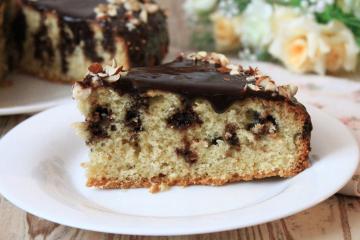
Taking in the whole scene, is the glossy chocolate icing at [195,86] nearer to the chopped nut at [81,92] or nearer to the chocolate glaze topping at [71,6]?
the chopped nut at [81,92]

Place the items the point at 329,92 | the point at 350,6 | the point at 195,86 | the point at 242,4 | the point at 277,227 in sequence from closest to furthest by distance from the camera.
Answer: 1. the point at 277,227
2. the point at 195,86
3. the point at 329,92
4. the point at 350,6
5. the point at 242,4

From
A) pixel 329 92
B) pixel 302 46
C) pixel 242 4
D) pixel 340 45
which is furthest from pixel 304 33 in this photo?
pixel 242 4

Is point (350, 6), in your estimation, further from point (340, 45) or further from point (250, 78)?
point (250, 78)

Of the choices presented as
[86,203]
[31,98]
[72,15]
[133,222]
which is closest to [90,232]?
[86,203]

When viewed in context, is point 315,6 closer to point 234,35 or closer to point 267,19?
point 267,19

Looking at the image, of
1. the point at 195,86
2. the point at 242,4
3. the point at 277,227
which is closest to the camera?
the point at 277,227

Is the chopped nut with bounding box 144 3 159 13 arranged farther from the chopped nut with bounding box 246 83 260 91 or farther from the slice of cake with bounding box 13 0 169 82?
the chopped nut with bounding box 246 83 260 91

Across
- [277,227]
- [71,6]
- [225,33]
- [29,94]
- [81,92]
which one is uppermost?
[81,92]
